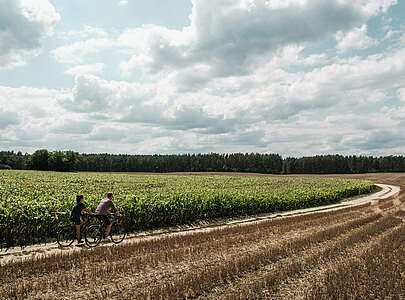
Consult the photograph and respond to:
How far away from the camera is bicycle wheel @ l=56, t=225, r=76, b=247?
484 inches

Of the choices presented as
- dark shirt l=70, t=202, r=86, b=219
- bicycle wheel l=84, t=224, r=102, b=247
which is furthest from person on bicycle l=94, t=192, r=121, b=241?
dark shirt l=70, t=202, r=86, b=219

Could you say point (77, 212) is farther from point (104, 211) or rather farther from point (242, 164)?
point (242, 164)

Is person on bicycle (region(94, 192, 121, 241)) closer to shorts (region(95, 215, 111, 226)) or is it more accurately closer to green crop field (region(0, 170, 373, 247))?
shorts (region(95, 215, 111, 226))

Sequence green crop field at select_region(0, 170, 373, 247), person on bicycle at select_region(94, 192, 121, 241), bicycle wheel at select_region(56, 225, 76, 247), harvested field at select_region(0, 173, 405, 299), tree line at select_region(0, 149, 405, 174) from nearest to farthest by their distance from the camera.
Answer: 1. harvested field at select_region(0, 173, 405, 299)
2. bicycle wheel at select_region(56, 225, 76, 247)
3. person on bicycle at select_region(94, 192, 121, 241)
4. green crop field at select_region(0, 170, 373, 247)
5. tree line at select_region(0, 149, 405, 174)

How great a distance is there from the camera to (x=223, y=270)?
843 centimetres

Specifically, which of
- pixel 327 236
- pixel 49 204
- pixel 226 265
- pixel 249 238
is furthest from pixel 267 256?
pixel 49 204

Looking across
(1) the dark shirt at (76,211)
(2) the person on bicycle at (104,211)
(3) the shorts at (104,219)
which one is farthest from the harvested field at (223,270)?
(1) the dark shirt at (76,211)

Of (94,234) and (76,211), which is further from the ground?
(76,211)

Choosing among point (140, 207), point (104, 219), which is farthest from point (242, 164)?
point (104, 219)

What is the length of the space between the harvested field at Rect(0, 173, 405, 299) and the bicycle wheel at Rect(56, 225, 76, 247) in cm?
191

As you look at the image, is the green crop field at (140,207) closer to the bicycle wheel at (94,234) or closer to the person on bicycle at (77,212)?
the person on bicycle at (77,212)

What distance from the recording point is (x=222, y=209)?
71.9ft

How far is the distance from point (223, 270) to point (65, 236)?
25.0 ft

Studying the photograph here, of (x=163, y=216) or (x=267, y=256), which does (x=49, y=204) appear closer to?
(x=163, y=216)
